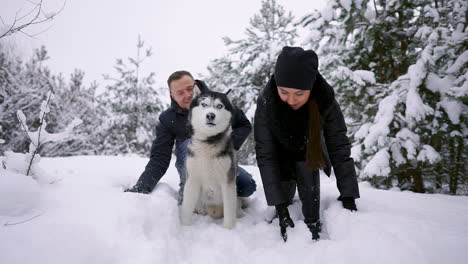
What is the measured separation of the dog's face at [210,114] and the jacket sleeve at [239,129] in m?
A: 0.20

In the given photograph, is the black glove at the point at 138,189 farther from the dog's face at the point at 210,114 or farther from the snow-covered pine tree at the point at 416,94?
the snow-covered pine tree at the point at 416,94

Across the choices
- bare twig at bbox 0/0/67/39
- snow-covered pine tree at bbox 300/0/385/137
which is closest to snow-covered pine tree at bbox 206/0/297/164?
snow-covered pine tree at bbox 300/0/385/137

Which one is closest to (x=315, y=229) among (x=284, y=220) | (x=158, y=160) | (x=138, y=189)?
(x=284, y=220)

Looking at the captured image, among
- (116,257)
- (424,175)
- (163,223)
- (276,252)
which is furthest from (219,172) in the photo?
(424,175)

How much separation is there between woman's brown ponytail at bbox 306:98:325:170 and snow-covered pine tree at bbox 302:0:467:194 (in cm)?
186

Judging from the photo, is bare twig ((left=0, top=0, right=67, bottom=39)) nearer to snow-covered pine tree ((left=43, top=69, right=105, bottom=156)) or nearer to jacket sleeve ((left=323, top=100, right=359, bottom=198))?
jacket sleeve ((left=323, top=100, right=359, bottom=198))

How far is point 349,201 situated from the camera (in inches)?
93.2

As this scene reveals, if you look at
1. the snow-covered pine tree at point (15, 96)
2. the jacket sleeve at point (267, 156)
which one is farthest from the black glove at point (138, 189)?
the snow-covered pine tree at point (15, 96)

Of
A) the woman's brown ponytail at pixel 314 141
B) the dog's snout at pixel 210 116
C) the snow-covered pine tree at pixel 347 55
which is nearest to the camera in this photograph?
the woman's brown ponytail at pixel 314 141

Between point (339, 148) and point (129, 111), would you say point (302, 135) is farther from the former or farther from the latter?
point (129, 111)

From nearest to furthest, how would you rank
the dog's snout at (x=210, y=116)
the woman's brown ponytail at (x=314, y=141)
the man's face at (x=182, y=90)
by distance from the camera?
1. the woman's brown ponytail at (x=314, y=141)
2. the dog's snout at (x=210, y=116)
3. the man's face at (x=182, y=90)

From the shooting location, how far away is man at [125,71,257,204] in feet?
10.0

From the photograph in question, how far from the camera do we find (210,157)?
262 cm

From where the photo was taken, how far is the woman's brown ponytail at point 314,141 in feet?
7.56
